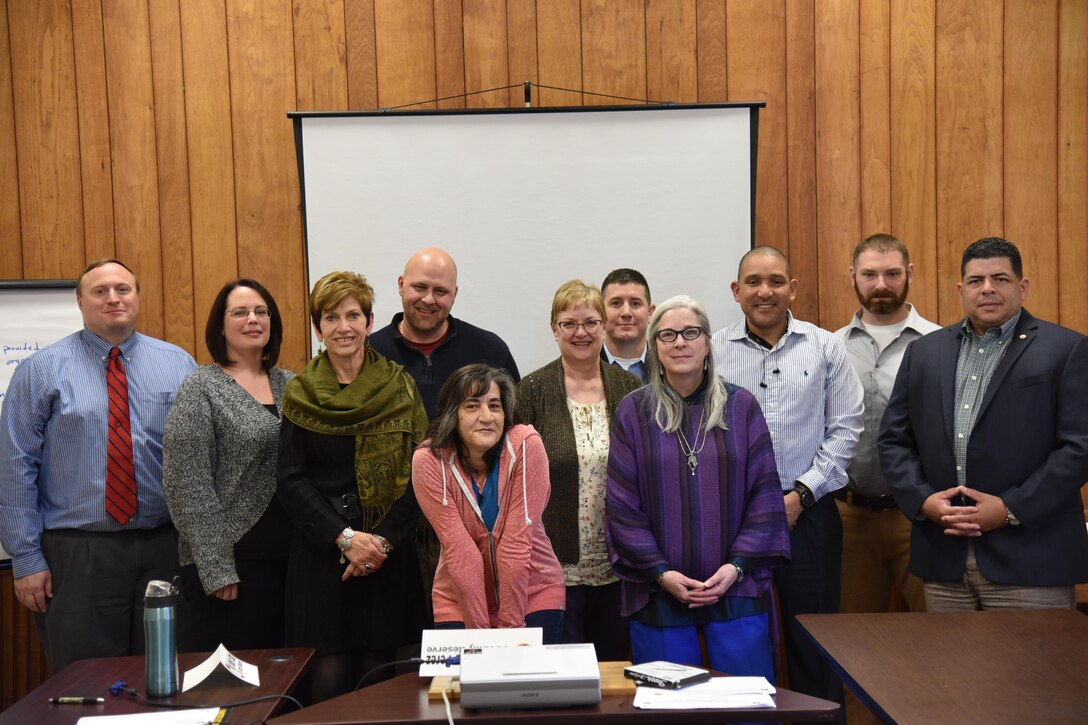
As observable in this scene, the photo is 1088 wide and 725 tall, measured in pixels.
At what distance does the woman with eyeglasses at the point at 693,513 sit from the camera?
8.02 feet

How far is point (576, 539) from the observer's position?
2732 mm

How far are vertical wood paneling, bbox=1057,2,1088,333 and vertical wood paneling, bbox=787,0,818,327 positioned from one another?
0.99 meters

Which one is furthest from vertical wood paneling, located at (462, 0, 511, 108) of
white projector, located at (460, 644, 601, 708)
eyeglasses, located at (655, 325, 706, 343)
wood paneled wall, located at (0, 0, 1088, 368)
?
white projector, located at (460, 644, 601, 708)

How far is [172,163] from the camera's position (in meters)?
3.82

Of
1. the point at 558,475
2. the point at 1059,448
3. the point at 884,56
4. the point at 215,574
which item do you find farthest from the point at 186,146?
the point at 1059,448

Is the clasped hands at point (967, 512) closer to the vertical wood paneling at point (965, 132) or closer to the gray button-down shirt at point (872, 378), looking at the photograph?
the gray button-down shirt at point (872, 378)

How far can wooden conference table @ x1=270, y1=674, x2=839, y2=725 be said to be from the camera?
1705 mm

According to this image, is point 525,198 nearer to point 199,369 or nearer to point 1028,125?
point 199,369

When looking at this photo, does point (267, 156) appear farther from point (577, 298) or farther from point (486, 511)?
point (486, 511)

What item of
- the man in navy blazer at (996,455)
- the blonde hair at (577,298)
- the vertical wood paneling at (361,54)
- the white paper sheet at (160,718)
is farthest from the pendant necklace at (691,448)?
the vertical wood paneling at (361,54)

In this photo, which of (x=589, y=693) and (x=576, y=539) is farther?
(x=576, y=539)

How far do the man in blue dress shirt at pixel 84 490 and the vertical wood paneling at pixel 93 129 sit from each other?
83 cm

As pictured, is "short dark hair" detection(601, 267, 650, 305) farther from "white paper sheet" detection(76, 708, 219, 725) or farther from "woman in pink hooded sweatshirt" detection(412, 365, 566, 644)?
"white paper sheet" detection(76, 708, 219, 725)

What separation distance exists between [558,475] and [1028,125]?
255 cm
